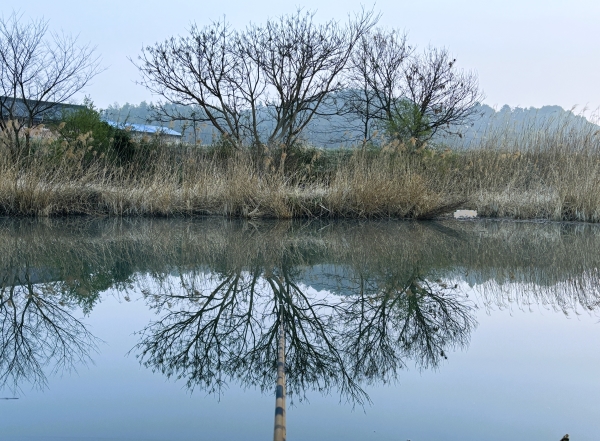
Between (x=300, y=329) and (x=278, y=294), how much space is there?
2.41 feet

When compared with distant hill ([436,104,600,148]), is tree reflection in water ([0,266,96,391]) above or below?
below

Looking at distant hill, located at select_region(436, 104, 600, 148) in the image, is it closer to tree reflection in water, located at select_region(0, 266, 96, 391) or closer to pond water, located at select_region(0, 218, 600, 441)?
pond water, located at select_region(0, 218, 600, 441)

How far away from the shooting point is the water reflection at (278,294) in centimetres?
230

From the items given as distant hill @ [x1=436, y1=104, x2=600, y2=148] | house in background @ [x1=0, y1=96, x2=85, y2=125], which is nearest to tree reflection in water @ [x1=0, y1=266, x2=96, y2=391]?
house in background @ [x1=0, y1=96, x2=85, y2=125]

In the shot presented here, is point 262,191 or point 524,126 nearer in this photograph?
point 262,191

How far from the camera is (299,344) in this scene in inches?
97.8

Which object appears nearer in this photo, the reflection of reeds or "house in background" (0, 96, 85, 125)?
the reflection of reeds

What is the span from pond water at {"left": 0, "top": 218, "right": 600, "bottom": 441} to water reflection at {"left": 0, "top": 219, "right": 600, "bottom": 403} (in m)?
0.01

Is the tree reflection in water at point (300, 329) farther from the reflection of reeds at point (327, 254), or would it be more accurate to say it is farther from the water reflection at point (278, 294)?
the reflection of reeds at point (327, 254)

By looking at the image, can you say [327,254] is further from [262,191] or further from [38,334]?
[262,191]

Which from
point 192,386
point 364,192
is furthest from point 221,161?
point 192,386

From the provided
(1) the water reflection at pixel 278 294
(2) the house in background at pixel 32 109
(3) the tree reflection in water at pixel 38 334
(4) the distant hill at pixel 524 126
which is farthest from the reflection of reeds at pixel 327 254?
(4) the distant hill at pixel 524 126

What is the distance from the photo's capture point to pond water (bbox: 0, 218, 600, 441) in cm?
180

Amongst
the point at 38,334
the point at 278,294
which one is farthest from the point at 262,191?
the point at 38,334
